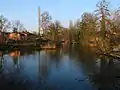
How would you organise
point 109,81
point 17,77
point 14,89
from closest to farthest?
point 14,89 → point 109,81 → point 17,77

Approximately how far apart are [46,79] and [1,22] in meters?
65.7

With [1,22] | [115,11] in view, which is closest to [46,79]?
[115,11]

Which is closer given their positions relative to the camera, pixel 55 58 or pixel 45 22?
pixel 55 58

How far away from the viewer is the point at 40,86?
49.9 feet

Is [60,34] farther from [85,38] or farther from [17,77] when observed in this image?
[17,77]

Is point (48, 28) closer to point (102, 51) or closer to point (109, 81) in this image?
point (102, 51)

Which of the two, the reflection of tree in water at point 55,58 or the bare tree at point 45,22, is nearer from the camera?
the reflection of tree in water at point 55,58

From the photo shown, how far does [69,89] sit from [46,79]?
3.65m

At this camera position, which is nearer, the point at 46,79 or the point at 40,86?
the point at 40,86

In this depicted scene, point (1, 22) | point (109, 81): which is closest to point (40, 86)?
point (109, 81)

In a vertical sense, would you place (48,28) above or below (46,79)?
above

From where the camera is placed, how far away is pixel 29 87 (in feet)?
48.7

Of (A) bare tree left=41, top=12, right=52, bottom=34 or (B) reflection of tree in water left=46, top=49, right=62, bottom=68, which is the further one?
(A) bare tree left=41, top=12, right=52, bottom=34

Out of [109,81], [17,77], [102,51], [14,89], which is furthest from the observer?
[102,51]
